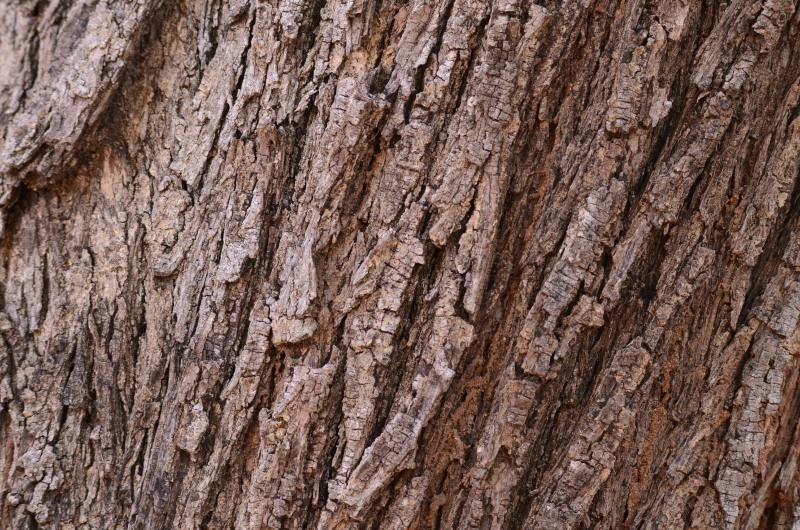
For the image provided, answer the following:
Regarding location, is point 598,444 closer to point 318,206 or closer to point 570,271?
point 570,271

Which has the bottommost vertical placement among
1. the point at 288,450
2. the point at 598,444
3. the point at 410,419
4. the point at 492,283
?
the point at 288,450

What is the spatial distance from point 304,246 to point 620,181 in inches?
31.2

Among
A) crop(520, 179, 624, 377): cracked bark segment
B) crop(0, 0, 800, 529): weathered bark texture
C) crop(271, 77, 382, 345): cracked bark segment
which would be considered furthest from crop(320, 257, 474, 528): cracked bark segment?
crop(271, 77, 382, 345): cracked bark segment

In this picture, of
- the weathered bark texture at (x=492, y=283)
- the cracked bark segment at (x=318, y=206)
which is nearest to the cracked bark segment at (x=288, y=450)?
the weathered bark texture at (x=492, y=283)

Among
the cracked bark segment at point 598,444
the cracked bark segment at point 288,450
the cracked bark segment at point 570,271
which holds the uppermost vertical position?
the cracked bark segment at point 570,271

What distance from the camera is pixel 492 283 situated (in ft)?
5.16

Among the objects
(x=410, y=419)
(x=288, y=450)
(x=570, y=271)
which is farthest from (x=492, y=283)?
(x=288, y=450)

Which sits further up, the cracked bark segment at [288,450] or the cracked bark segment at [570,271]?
the cracked bark segment at [570,271]

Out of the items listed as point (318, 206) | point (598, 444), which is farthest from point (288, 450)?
point (598, 444)

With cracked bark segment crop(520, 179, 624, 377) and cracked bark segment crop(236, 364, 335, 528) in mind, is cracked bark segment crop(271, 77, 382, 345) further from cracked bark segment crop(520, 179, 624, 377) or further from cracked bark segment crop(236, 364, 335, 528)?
cracked bark segment crop(520, 179, 624, 377)

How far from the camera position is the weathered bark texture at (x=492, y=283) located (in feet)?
4.99

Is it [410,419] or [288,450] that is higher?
[410,419]

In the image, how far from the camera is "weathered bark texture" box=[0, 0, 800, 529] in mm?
1520

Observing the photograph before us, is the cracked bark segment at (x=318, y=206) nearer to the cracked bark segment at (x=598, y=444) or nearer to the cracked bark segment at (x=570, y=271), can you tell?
the cracked bark segment at (x=570, y=271)
